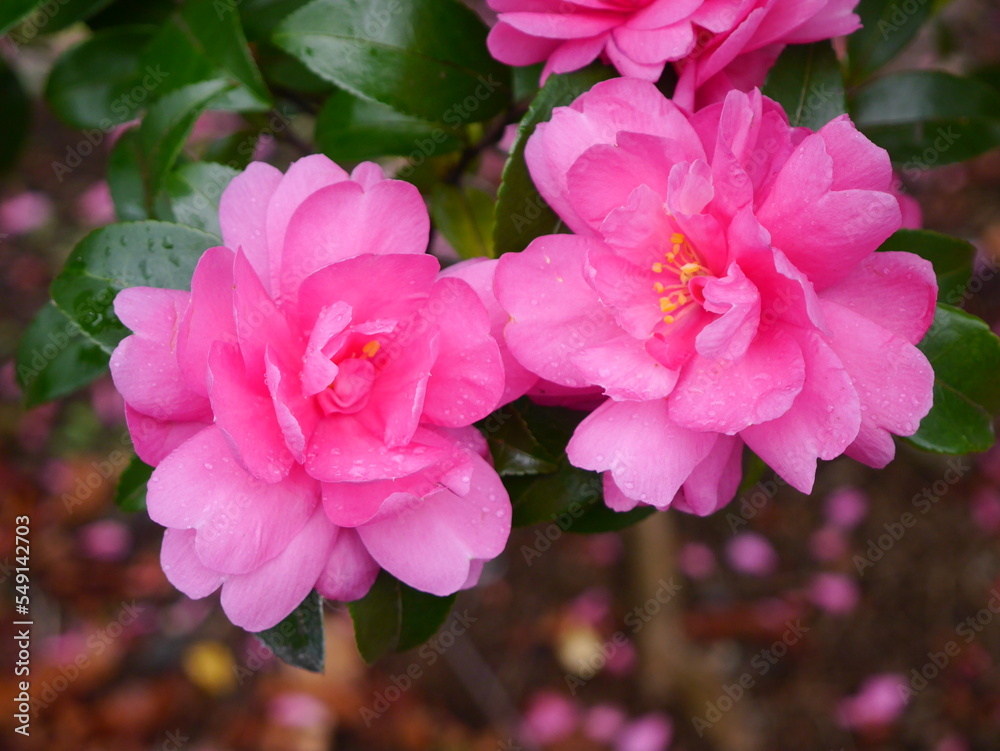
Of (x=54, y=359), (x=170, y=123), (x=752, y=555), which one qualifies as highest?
(x=170, y=123)

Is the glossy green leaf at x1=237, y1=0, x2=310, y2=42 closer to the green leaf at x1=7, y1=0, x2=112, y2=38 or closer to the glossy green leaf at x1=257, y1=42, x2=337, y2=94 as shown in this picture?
the glossy green leaf at x1=257, y1=42, x2=337, y2=94

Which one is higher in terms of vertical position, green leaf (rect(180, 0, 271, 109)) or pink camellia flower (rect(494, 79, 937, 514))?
green leaf (rect(180, 0, 271, 109))

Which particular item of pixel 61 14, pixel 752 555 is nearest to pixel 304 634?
pixel 61 14

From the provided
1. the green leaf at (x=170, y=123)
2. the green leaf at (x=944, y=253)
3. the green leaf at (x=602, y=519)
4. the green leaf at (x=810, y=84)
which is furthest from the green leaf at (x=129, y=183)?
the green leaf at (x=944, y=253)

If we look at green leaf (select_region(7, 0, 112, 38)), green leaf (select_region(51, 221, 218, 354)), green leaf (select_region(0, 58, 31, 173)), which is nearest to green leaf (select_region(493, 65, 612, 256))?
green leaf (select_region(51, 221, 218, 354))

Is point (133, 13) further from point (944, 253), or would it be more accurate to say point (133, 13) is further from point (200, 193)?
point (944, 253)

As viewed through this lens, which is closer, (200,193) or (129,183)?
(200,193)

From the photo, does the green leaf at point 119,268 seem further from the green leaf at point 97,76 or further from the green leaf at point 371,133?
the green leaf at point 97,76
